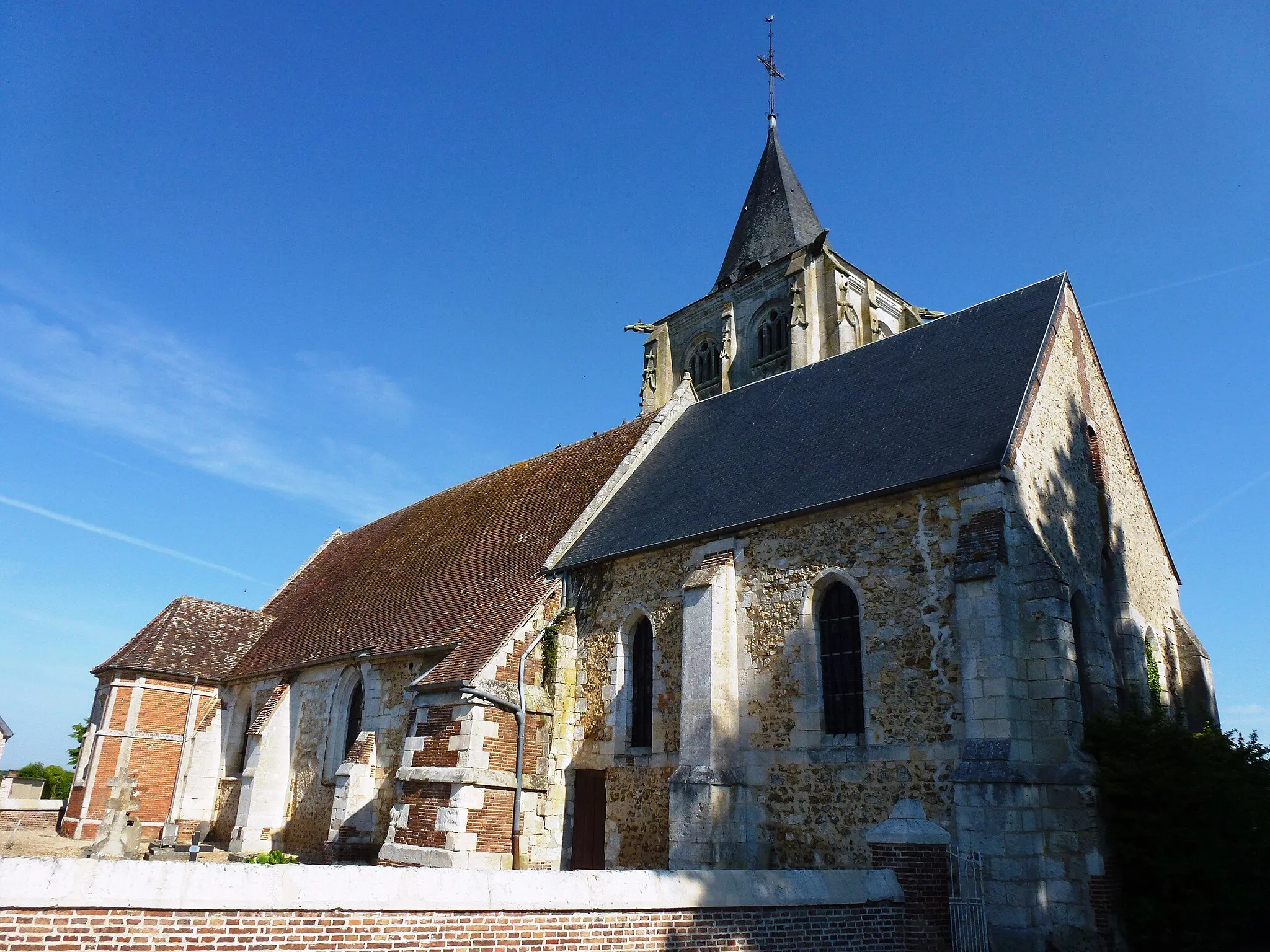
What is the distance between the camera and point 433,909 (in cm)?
603

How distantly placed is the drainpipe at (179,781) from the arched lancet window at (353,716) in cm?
618

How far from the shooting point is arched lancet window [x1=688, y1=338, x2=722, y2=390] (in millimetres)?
30953

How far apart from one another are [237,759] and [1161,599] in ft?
64.4

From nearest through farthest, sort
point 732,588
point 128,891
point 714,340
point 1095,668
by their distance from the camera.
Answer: point 128,891 < point 1095,668 < point 732,588 < point 714,340

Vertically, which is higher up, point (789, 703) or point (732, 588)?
point (732, 588)

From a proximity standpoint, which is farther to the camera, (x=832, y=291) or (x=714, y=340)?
(x=714, y=340)

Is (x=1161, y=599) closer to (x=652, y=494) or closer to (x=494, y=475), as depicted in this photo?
(x=652, y=494)

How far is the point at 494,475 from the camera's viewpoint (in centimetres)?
2150

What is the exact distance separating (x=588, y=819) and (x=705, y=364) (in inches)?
814

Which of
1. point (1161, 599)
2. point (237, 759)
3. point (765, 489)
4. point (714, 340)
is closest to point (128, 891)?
point (765, 489)

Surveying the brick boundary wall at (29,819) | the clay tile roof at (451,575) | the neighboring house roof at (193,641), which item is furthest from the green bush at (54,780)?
the clay tile roof at (451,575)

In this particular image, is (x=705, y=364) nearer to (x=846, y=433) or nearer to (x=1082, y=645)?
(x=846, y=433)

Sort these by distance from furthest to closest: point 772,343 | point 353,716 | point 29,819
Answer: point 772,343
point 29,819
point 353,716

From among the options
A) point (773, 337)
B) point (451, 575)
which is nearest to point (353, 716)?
point (451, 575)
